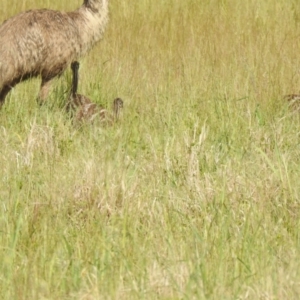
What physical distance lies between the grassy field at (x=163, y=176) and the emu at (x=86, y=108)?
11 cm

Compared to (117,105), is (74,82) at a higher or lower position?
higher

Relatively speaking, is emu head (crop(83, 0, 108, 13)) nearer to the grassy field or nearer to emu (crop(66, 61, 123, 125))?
the grassy field

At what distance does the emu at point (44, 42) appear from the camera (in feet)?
24.0

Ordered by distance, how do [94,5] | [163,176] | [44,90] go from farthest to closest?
[94,5] → [44,90] → [163,176]

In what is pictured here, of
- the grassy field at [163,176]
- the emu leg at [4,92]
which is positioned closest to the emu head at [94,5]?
the grassy field at [163,176]

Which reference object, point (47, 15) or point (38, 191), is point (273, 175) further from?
point (47, 15)

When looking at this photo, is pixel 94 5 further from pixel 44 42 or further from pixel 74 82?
pixel 74 82

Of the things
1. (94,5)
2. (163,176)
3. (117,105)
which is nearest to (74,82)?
(117,105)

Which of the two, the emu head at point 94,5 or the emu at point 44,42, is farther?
the emu head at point 94,5

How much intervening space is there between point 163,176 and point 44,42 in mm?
2581

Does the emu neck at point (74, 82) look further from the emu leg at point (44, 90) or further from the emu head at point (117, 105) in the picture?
the emu head at point (117, 105)

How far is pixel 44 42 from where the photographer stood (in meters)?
7.60

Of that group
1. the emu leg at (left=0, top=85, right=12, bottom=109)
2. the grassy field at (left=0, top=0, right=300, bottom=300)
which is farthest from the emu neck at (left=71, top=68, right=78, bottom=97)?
the emu leg at (left=0, top=85, right=12, bottom=109)

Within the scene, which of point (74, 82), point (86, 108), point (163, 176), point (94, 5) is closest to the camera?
point (163, 176)
